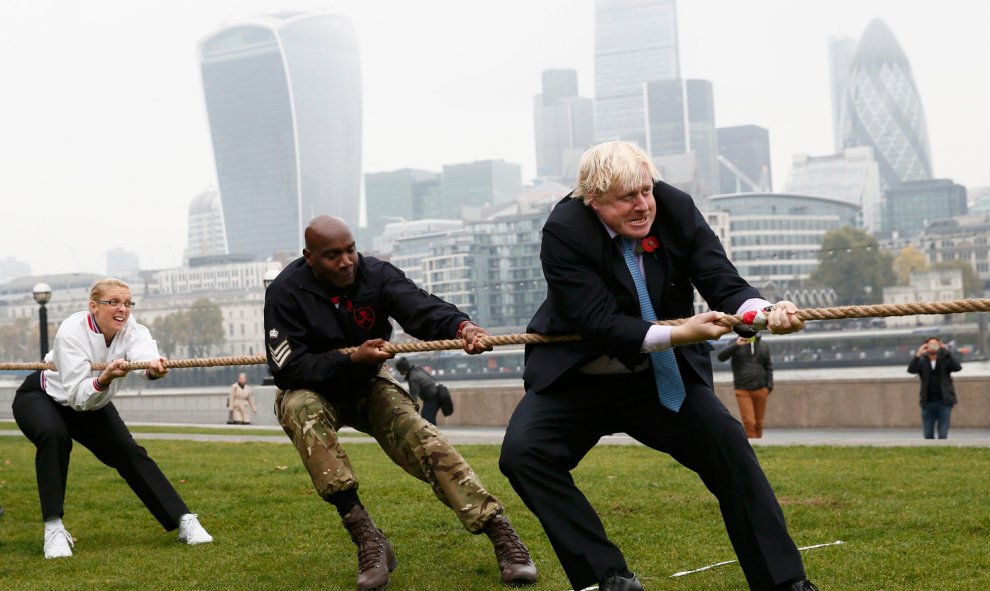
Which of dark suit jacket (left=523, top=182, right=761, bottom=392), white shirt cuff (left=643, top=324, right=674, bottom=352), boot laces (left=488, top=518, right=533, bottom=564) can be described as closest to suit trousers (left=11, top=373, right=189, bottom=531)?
boot laces (left=488, top=518, right=533, bottom=564)

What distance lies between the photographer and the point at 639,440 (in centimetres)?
470

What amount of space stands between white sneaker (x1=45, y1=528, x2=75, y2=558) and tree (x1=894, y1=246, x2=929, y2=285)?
137 metres

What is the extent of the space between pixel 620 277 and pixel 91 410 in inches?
157

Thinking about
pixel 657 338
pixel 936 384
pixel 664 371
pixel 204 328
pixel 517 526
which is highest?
pixel 657 338

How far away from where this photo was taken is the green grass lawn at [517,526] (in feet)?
18.4

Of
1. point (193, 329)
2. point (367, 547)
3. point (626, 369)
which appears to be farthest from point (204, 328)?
point (626, 369)

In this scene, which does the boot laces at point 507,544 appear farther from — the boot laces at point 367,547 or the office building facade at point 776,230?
the office building facade at point 776,230

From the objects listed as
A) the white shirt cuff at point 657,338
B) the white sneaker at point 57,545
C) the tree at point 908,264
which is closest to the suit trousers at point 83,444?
the white sneaker at point 57,545

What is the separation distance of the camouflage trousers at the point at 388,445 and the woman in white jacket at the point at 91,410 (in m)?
1.51

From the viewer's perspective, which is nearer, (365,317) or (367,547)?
(367,547)

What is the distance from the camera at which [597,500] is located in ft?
27.6

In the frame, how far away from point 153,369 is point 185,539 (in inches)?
44.9

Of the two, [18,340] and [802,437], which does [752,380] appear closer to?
[802,437]

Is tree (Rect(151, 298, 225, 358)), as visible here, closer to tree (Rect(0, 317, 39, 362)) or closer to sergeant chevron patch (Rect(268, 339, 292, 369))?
tree (Rect(0, 317, 39, 362))
